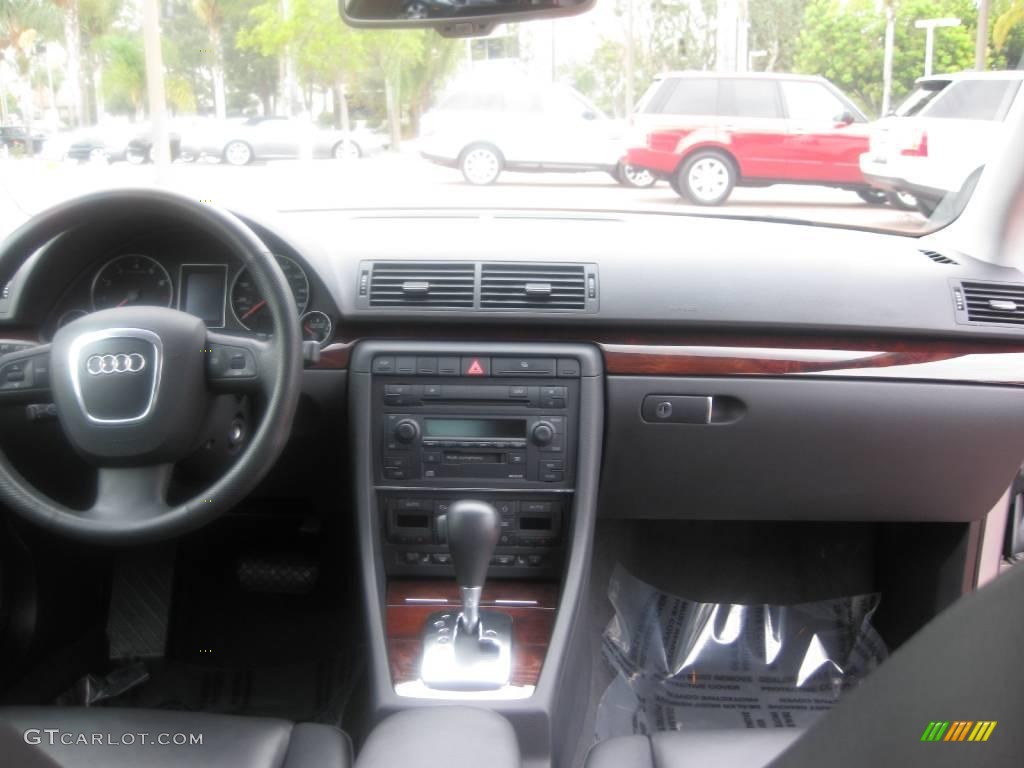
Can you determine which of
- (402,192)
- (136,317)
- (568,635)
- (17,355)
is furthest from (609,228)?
(17,355)

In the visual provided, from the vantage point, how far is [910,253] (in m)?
2.57

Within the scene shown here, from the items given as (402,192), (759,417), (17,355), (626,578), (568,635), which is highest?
(402,192)

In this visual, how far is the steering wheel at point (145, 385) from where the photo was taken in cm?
181

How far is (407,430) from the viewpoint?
2.42m

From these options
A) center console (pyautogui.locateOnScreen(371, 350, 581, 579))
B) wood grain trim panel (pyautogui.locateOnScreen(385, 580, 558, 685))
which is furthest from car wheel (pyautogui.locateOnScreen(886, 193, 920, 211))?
wood grain trim panel (pyautogui.locateOnScreen(385, 580, 558, 685))

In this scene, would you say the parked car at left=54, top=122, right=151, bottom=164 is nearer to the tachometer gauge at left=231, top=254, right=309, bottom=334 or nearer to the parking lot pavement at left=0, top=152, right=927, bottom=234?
the parking lot pavement at left=0, top=152, right=927, bottom=234

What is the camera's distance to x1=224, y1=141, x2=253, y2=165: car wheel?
319 cm

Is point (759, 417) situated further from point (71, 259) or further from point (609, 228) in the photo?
point (71, 259)

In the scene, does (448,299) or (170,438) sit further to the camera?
(448,299)

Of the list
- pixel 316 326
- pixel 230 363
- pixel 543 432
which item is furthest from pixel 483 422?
pixel 230 363

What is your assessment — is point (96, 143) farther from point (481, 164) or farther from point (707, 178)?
point (707, 178)

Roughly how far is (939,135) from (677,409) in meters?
1.15

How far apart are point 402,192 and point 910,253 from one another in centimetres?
141

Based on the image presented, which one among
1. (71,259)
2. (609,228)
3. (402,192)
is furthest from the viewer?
(402,192)
